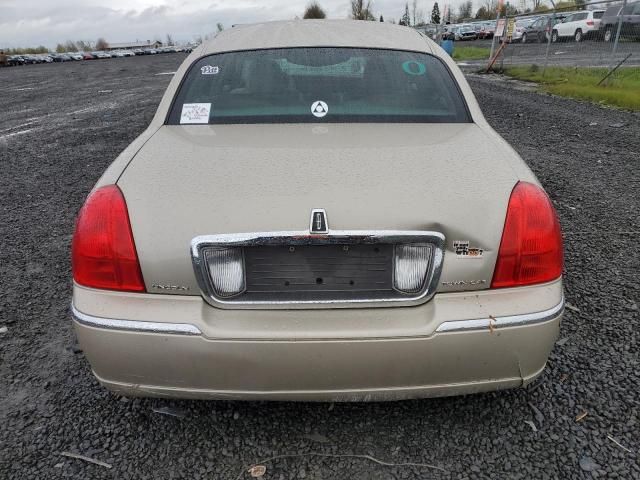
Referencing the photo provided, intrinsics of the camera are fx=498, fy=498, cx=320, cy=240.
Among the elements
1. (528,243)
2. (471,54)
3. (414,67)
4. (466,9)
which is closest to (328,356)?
(528,243)

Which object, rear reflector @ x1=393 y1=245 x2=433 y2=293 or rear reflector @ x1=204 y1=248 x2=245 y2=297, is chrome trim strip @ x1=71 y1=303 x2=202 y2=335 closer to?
rear reflector @ x1=204 y1=248 x2=245 y2=297

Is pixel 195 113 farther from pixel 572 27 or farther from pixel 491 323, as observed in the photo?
pixel 572 27

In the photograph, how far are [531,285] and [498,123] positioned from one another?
733cm

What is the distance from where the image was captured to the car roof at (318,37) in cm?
277

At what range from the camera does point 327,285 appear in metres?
1.71

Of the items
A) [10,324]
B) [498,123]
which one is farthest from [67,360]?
[498,123]

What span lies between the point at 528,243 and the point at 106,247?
1467mm

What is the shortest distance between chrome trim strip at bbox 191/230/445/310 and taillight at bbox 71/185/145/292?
24 centimetres

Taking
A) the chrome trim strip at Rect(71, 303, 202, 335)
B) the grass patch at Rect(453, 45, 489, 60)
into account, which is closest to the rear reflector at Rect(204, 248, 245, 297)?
the chrome trim strip at Rect(71, 303, 202, 335)

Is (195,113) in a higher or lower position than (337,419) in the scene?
higher

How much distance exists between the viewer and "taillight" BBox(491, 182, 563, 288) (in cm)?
171

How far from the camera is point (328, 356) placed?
5.42 ft

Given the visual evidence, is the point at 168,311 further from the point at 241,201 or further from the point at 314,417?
the point at 314,417
